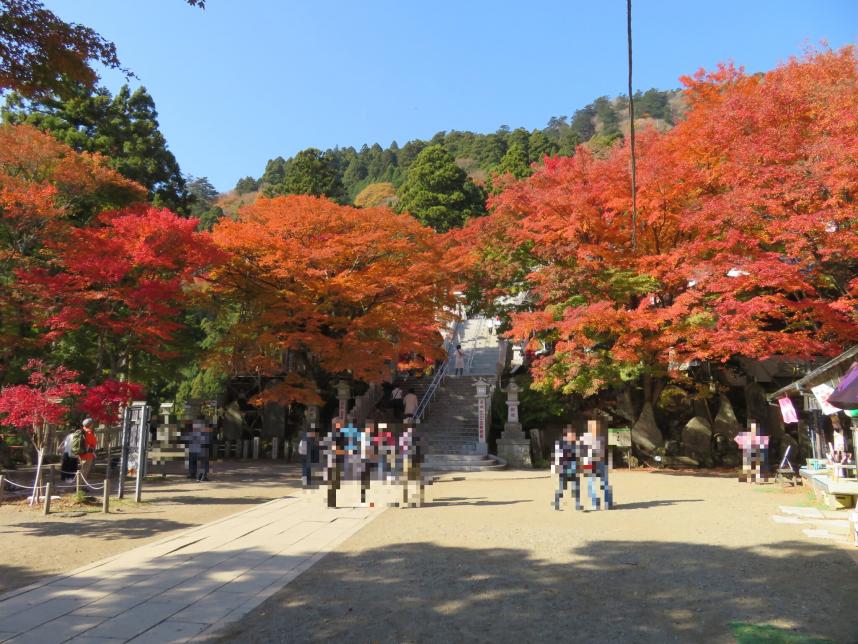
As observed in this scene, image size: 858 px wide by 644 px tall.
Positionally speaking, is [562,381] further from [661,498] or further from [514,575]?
[514,575]

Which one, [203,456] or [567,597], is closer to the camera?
[567,597]

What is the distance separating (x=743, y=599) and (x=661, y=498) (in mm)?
6766

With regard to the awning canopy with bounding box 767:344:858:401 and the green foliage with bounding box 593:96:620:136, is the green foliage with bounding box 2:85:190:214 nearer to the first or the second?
the awning canopy with bounding box 767:344:858:401

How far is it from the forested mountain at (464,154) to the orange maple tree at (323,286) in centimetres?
837

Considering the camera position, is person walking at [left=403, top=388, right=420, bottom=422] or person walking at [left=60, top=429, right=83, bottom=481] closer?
person walking at [left=60, top=429, right=83, bottom=481]

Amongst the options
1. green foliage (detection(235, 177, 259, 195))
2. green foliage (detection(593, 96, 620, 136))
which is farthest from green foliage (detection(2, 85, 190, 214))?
green foliage (detection(593, 96, 620, 136))

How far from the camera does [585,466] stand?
975 centimetres

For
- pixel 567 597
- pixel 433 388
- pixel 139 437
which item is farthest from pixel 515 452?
pixel 567 597

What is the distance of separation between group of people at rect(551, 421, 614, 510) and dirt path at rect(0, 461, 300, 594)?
574 centimetres

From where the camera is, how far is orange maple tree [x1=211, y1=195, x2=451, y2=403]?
16.7 metres

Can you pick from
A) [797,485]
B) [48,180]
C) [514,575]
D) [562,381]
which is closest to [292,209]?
[48,180]

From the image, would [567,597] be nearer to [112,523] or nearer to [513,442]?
[112,523]

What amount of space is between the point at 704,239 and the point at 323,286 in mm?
10724

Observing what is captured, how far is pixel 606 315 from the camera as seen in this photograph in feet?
49.5
